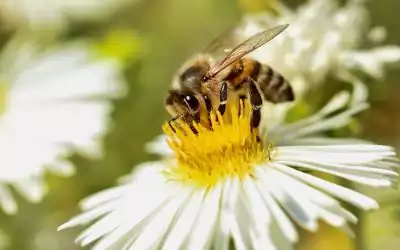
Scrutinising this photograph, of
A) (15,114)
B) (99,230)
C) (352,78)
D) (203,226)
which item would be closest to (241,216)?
(203,226)

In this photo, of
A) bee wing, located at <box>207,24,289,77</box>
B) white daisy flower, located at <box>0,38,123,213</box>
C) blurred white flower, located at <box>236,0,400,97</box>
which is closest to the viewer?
bee wing, located at <box>207,24,289,77</box>

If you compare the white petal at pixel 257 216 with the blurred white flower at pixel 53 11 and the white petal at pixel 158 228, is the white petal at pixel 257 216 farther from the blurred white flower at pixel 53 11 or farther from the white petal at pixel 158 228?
the blurred white flower at pixel 53 11

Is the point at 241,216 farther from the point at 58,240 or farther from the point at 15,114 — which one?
the point at 15,114

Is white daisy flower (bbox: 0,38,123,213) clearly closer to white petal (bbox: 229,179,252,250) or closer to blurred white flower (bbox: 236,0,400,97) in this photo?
blurred white flower (bbox: 236,0,400,97)

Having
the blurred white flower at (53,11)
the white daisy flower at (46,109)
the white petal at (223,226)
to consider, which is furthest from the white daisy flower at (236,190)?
the blurred white flower at (53,11)

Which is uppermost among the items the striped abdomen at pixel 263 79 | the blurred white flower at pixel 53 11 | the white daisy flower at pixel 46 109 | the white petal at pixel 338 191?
the blurred white flower at pixel 53 11

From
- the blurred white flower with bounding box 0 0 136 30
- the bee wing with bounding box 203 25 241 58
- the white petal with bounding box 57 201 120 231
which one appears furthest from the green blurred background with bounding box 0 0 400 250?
the white petal with bounding box 57 201 120 231

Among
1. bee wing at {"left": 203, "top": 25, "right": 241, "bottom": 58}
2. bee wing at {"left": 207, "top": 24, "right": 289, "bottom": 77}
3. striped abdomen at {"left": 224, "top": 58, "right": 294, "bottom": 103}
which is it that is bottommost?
striped abdomen at {"left": 224, "top": 58, "right": 294, "bottom": 103}

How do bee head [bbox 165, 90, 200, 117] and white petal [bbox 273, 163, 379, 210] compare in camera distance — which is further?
bee head [bbox 165, 90, 200, 117]

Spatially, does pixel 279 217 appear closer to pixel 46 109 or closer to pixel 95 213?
pixel 95 213
